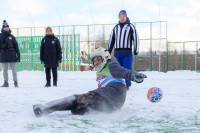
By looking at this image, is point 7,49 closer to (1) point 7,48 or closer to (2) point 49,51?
(1) point 7,48

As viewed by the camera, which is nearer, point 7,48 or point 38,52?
point 7,48

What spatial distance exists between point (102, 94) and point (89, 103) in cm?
19

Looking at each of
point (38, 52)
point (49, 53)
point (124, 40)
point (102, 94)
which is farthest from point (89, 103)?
point (38, 52)

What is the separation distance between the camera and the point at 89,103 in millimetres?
3094

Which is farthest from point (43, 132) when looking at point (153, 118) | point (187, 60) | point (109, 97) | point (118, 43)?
point (187, 60)

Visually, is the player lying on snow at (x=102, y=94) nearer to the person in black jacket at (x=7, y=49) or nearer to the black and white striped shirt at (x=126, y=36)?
the black and white striped shirt at (x=126, y=36)

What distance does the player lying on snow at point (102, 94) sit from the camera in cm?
290

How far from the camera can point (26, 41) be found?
17297 mm

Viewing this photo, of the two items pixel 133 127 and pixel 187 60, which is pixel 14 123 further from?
pixel 187 60

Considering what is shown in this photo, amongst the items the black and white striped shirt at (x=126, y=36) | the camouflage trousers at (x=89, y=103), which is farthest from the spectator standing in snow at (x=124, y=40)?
the camouflage trousers at (x=89, y=103)

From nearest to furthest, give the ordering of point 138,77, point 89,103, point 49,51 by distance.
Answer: point 138,77, point 89,103, point 49,51

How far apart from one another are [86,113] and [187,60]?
563 inches

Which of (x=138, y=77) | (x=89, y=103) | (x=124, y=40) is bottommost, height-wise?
(x=89, y=103)

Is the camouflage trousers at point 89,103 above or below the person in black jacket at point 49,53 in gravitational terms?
below
